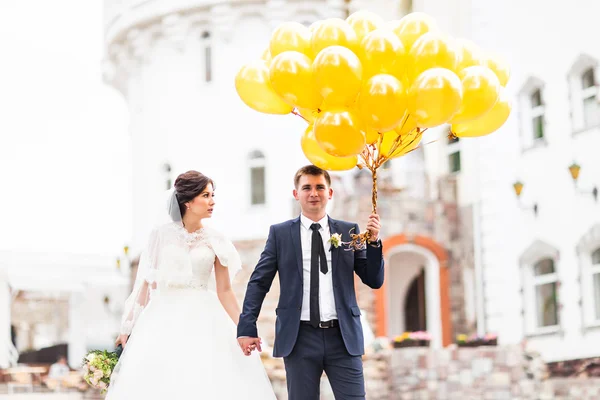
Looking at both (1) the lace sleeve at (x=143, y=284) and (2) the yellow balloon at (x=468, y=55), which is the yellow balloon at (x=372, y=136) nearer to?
(2) the yellow balloon at (x=468, y=55)

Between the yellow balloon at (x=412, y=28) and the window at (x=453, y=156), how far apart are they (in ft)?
48.2

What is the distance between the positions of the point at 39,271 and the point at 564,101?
14.9 metres

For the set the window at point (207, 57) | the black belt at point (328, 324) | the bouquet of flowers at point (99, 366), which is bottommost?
the bouquet of flowers at point (99, 366)

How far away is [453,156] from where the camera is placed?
22.2m

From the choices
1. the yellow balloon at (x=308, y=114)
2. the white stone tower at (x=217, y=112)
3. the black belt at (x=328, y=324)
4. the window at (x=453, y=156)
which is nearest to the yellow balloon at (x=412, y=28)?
the yellow balloon at (x=308, y=114)

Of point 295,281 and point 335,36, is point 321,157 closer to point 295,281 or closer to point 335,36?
point 335,36

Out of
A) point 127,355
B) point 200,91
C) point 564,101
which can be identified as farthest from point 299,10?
point 127,355

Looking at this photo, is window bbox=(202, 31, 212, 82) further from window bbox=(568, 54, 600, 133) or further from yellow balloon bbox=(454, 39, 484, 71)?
yellow balloon bbox=(454, 39, 484, 71)

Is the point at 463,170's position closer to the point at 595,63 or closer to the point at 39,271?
the point at 595,63

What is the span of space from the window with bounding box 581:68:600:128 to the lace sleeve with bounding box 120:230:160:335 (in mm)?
11471

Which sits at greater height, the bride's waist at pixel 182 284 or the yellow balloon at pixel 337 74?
the yellow balloon at pixel 337 74

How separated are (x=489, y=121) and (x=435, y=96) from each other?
1.09 meters

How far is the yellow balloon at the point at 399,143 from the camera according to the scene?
7.30 meters

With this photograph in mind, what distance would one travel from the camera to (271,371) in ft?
49.2
